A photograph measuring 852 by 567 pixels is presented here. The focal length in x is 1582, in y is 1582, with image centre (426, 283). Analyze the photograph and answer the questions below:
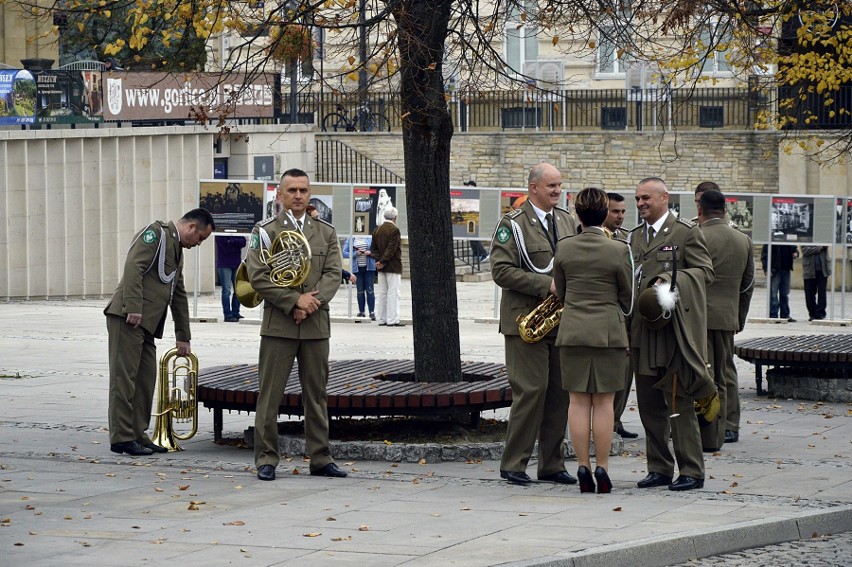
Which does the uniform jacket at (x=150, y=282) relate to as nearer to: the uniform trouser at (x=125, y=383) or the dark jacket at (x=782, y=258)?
the uniform trouser at (x=125, y=383)

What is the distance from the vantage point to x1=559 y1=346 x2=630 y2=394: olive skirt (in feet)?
29.7

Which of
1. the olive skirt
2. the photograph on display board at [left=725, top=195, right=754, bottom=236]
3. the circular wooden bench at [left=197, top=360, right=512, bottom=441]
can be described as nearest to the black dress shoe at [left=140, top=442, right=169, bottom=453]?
the circular wooden bench at [left=197, top=360, right=512, bottom=441]

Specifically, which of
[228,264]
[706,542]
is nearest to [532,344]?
[706,542]

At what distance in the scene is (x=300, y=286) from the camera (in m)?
9.67

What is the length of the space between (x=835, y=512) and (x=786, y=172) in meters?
25.2

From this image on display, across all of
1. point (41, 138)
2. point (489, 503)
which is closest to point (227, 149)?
point (41, 138)

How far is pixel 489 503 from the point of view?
28.9 ft

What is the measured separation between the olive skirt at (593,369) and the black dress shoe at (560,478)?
0.72 meters

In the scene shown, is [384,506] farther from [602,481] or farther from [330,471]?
[602,481]

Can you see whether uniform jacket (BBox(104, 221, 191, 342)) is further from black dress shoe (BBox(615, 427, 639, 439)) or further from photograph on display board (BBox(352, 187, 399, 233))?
photograph on display board (BBox(352, 187, 399, 233))

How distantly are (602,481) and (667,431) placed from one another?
697 mm

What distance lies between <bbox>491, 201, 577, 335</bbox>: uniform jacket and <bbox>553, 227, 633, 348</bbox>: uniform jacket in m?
0.30

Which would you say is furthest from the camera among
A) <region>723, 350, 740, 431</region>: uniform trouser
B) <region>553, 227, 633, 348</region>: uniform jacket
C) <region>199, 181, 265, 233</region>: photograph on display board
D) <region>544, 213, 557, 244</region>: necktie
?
<region>199, 181, 265, 233</region>: photograph on display board

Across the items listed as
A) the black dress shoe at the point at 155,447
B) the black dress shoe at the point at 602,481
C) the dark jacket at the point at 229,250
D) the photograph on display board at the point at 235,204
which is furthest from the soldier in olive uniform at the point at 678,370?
the photograph on display board at the point at 235,204
